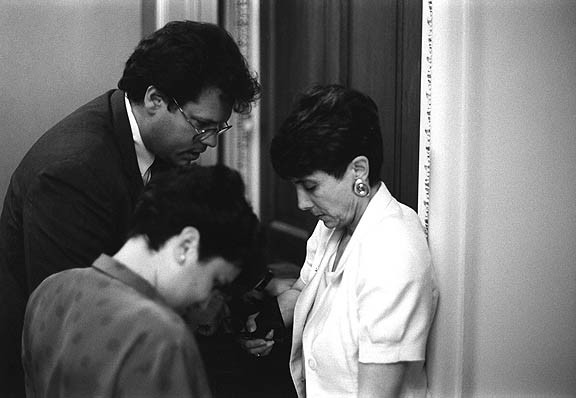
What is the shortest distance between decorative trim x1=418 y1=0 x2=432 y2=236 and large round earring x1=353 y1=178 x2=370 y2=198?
0.49 feet

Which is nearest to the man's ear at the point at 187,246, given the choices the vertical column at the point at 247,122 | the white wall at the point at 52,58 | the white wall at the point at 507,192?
the white wall at the point at 507,192

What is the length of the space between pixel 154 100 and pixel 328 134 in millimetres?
512

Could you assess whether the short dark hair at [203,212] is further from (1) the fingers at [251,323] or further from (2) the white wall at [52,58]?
(2) the white wall at [52,58]

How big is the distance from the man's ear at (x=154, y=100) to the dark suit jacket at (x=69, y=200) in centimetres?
6

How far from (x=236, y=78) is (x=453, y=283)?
731 mm

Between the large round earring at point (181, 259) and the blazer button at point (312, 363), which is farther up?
the large round earring at point (181, 259)

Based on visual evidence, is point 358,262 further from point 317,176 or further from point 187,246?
point 187,246

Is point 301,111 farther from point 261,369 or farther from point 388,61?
point 261,369

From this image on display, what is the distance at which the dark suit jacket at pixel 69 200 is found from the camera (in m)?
1.75

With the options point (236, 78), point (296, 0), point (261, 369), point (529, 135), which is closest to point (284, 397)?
point (261, 369)

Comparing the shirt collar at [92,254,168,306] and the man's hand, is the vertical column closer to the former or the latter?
the man's hand

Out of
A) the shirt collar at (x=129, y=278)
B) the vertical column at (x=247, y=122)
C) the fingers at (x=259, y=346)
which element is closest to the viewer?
the shirt collar at (x=129, y=278)

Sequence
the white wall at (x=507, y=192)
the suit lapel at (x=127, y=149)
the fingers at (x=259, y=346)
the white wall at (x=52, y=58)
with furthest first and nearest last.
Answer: the white wall at (x=52, y=58), the fingers at (x=259, y=346), the suit lapel at (x=127, y=149), the white wall at (x=507, y=192)

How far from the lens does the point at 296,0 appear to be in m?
2.87
